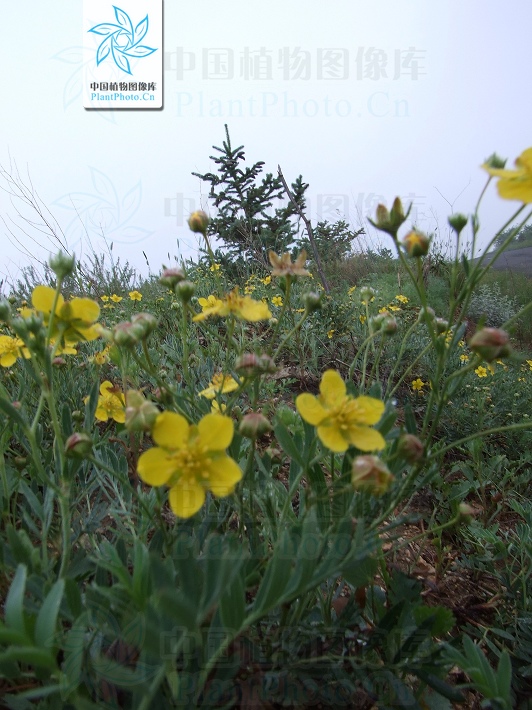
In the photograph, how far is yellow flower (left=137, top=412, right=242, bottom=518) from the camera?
2.22 ft

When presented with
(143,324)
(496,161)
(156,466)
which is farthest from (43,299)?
(496,161)

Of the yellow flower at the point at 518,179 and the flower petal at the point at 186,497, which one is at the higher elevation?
the yellow flower at the point at 518,179

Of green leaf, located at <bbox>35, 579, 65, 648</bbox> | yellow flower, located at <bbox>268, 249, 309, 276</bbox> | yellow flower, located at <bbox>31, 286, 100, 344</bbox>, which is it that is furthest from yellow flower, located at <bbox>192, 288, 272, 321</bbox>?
green leaf, located at <bbox>35, 579, 65, 648</bbox>

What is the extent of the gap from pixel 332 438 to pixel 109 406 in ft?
2.49

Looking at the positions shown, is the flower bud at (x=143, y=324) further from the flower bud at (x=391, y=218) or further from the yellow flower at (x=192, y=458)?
the flower bud at (x=391, y=218)

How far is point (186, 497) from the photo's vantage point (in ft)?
2.18

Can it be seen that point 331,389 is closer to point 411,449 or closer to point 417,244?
point 411,449

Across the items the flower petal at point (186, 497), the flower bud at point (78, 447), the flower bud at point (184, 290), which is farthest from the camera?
the flower bud at point (184, 290)

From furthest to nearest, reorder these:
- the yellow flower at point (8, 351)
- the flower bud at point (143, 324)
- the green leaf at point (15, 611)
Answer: the yellow flower at point (8, 351) → the flower bud at point (143, 324) → the green leaf at point (15, 611)

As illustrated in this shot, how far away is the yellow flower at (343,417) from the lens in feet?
2.40

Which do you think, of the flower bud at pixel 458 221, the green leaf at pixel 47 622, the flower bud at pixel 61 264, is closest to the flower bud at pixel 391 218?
the flower bud at pixel 458 221

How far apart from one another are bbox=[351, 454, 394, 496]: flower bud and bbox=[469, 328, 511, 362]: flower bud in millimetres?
290

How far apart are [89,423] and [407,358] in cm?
295

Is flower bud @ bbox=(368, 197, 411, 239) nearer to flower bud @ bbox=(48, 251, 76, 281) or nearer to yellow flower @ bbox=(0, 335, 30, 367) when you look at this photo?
flower bud @ bbox=(48, 251, 76, 281)
